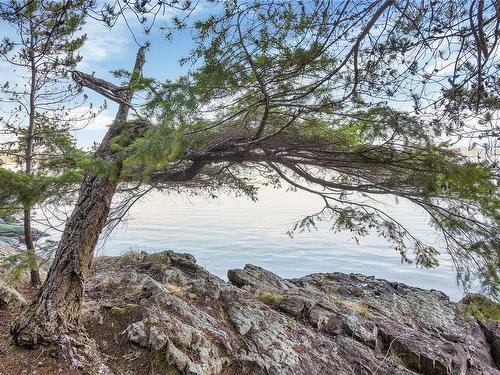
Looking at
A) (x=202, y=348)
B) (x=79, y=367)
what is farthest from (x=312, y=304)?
(x=79, y=367)

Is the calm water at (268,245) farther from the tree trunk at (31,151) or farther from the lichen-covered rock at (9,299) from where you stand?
the lichen-covered rock at (9,299)

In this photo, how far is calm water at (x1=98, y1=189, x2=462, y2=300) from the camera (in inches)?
403

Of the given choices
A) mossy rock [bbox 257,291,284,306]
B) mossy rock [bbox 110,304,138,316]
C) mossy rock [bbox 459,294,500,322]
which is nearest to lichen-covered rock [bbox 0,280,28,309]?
mossy rock [bbox 110,304,138,316]

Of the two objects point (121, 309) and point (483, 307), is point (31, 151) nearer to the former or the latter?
point (121, 309)

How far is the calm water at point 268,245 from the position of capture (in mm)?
10234

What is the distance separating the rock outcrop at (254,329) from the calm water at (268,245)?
1.70 m

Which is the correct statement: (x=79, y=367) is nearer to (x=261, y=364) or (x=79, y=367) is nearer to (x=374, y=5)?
(x=261, y=364)

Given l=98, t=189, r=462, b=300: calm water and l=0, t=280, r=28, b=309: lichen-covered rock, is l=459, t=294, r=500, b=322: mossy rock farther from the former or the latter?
l=0, t=280, r=28, b=309: lichen-covered rock

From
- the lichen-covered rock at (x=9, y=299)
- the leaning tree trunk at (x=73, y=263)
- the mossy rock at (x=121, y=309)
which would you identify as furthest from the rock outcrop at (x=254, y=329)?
the lichen-covered rock at (x=9, y=299)

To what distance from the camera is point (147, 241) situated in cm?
1262

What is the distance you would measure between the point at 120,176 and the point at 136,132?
584mm

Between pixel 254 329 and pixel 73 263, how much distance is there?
2117 mm

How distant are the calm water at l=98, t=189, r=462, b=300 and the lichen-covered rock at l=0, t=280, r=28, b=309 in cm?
263

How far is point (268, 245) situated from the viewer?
43.2 ft
